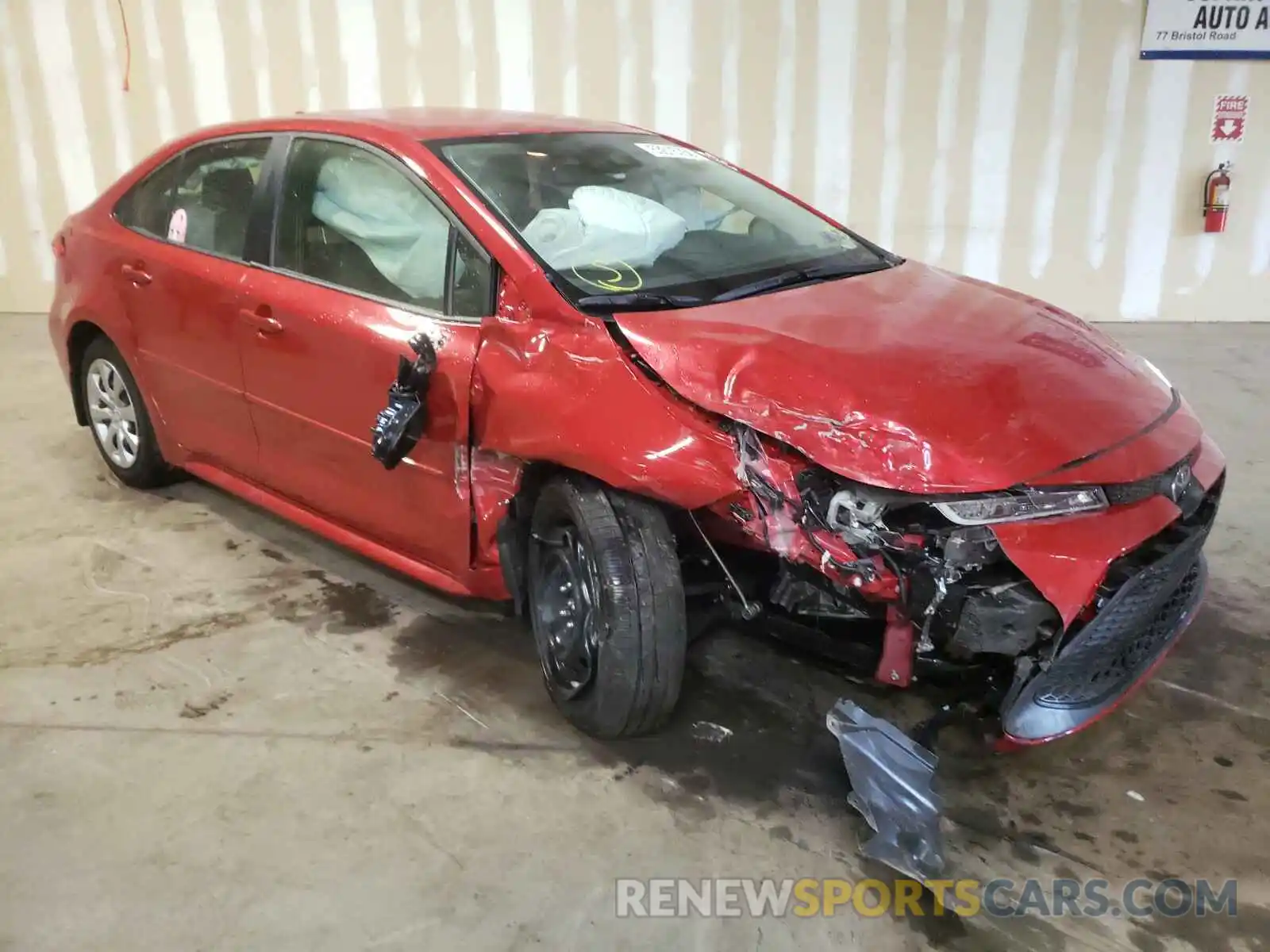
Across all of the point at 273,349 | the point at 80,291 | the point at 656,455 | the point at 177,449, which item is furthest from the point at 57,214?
the point at 656,455

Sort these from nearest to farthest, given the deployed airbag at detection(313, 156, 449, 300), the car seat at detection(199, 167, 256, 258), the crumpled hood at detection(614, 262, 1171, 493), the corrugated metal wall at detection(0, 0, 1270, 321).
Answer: the crumpled hood at detection(614, 262, 1171, 493) → the deployed airbag at detection(313, 156, 449, 300) → the car seat at detection(199, 167, 256, 258) → the corrugated metal wall at detection(0, 0, 1270, 321)

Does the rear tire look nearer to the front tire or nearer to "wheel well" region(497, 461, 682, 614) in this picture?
"wheel well" region(497, 461, 682, 614)

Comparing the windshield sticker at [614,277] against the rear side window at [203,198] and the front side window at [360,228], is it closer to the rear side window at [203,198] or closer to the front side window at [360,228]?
the front side window at [360,228]

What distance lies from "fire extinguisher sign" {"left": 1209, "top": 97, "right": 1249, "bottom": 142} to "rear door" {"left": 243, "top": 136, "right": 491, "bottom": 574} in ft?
17.9

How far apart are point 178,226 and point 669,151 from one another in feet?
5.16

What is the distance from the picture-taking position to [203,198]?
3.13 meters

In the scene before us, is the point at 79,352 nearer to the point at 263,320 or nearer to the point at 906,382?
the point at 263,320

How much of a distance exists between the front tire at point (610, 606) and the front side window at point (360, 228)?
0.59 metres

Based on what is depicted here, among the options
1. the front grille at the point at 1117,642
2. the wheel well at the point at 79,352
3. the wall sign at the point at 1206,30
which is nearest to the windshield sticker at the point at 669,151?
the front grille at the point at 1117,642

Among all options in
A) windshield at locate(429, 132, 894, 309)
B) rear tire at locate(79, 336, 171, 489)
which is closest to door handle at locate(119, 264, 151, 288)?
rear tire at locate(79, 336, 171, 489)

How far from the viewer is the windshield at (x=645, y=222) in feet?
7.64

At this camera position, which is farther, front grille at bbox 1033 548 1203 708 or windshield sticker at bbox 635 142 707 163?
windshield sticker at bbox 635 142 707 163

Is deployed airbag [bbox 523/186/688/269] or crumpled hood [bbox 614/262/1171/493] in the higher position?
deployed airbag [bbox 523/186/688/269]

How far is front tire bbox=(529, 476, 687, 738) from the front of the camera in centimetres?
208
